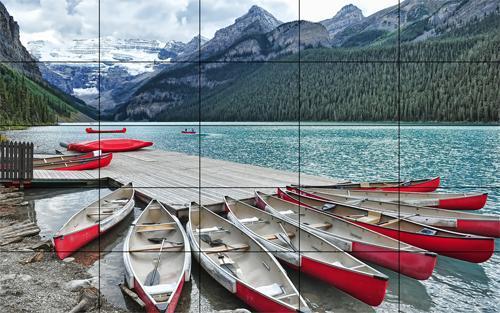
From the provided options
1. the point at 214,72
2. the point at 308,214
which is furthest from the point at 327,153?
the point at 214,72

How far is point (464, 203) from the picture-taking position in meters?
13.1

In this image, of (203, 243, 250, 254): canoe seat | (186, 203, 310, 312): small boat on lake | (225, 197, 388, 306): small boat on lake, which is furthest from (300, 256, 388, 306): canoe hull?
(203, 243, 250, 254): canoe seat

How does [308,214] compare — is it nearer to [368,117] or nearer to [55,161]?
[55,161]

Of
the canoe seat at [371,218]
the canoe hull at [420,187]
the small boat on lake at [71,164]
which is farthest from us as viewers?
the small boat on lake at [71,164]

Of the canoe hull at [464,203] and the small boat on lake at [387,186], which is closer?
the canoe hull at [464,203]

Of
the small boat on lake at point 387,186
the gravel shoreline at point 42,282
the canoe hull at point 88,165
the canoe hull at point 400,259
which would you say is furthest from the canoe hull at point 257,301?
the canoe hull at point 88,165

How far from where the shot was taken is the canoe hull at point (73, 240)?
800cm

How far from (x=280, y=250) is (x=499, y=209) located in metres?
11.9

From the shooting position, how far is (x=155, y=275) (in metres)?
6.55

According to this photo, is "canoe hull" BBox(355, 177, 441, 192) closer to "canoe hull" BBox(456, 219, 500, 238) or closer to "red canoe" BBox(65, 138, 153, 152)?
"canoe hull" BBox(456, 219, 500, 238)

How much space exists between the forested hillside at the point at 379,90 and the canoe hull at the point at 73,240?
5036 cm

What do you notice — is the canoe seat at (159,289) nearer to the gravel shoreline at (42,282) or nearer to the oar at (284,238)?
the gravel shoreline at (42,282)

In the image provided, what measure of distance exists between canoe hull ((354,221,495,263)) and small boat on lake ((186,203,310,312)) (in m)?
3.54

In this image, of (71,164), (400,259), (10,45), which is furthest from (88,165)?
(10,45)
